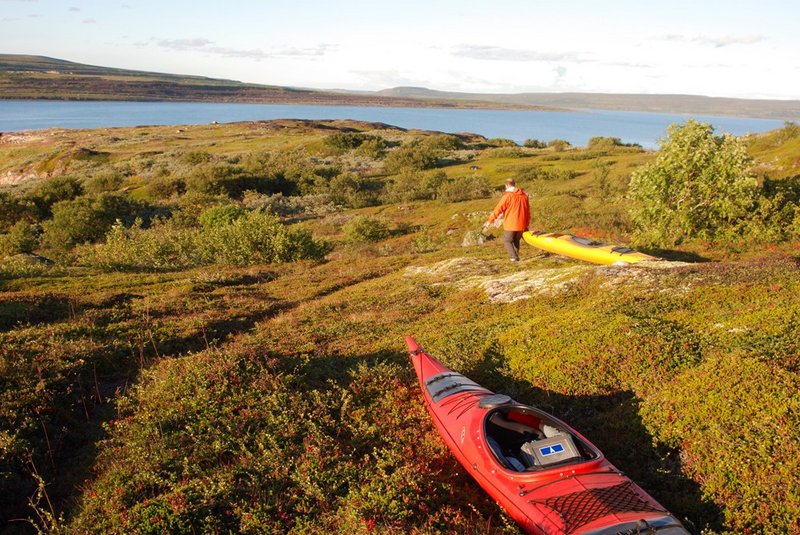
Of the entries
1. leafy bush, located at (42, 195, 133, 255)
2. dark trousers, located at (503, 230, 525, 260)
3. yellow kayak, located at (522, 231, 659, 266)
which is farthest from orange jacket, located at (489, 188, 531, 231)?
leafy bush, located at (42, 195, 133, 255)

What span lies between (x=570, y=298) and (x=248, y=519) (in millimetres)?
11737

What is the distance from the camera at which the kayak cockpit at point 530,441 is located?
25.9 ft

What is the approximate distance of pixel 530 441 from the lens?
8.78m

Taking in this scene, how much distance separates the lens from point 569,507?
6953mm

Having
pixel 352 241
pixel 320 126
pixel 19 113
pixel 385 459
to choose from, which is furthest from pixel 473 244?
pixel 19 113

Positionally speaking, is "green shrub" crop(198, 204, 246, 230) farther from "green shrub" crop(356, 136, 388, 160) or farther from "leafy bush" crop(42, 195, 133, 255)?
"green shrub" crop(356, 136, 388, 160)

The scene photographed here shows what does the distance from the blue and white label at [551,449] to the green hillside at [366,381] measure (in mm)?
1193

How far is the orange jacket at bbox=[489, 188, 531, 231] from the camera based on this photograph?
1939 centimetres

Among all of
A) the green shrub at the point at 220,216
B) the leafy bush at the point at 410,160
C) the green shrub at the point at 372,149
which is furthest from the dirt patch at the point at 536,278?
the green shrub at the point at 372,149

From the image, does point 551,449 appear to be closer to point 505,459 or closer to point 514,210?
point 505,459

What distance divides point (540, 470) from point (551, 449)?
1.84ft

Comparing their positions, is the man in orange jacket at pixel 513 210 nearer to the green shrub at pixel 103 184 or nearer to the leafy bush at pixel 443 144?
the green shrub at pixel 103 184

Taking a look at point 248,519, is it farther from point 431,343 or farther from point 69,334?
point 69,334

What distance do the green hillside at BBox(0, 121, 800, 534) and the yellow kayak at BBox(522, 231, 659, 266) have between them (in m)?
0.99
